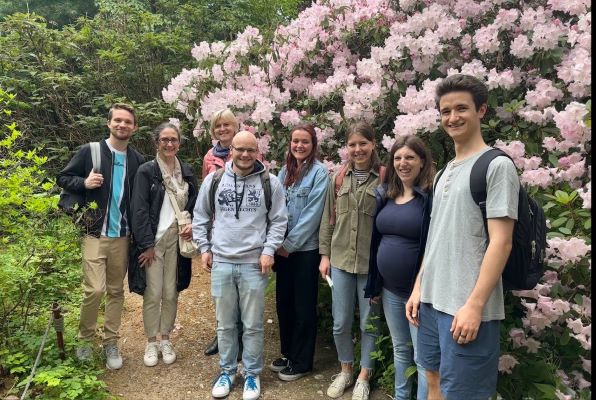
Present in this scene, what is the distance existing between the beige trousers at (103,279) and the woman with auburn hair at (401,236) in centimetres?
187

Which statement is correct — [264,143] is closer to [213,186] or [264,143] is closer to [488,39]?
[213,186]

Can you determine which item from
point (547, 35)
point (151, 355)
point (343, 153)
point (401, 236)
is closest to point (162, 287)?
point (151, 355)

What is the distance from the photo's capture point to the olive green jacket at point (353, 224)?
2.91 metres

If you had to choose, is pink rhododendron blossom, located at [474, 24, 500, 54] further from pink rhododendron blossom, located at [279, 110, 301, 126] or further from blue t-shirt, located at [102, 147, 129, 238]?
blue t-shirt, located at [102, 147, 129, 238]

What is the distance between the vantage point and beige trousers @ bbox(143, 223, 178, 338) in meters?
3.48

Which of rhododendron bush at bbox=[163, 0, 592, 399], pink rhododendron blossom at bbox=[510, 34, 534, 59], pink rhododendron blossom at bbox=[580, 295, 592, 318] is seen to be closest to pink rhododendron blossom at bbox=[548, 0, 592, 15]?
rhododendron bush at bbox=[163, 0, 592, 399]

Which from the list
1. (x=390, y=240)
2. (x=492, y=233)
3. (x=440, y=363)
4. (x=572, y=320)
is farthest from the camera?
(x=390, y=240)

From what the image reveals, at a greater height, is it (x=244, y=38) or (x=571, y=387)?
Result: (x=244, y=38)

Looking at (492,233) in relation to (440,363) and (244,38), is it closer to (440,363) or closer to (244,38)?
(440,363)

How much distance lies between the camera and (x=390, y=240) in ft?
8.44

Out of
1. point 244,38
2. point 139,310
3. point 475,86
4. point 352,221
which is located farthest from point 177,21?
point 475,86

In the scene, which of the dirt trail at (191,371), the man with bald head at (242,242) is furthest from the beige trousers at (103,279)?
the man with bald head at (242,242)

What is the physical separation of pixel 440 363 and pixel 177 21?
812cm

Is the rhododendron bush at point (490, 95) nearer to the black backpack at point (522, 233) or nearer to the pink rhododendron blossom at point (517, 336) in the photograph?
the pink rhododendron blossom at point (517, 336)
